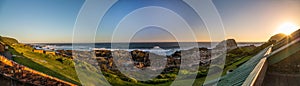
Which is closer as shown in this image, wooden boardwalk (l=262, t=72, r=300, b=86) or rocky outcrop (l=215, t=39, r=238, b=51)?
wooden boardwalk (l=262, t=72, r=300, b=86)

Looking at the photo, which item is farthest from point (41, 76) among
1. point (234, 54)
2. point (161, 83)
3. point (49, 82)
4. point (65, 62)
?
point (234, 54)

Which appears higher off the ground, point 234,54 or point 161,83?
point 234,54

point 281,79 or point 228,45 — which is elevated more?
point 281,79

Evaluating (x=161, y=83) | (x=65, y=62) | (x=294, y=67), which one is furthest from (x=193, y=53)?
(x=294, y=67)

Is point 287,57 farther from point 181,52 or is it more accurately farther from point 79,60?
point 181,52

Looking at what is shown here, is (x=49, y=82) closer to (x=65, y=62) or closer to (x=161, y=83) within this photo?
(x=65, y=62)

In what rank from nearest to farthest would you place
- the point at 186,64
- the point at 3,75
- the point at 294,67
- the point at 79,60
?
the point at 3,75, the point at 294,67, the point at 79,60, the point at 186,64

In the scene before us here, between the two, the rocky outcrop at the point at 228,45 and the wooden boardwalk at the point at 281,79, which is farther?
the rocky outcrop at the point at 228,45

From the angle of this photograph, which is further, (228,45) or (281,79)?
(228,45)

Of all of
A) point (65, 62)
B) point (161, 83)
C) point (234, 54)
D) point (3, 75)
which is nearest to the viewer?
point (3, 75)

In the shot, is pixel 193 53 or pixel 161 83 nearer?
pixel 161 83
